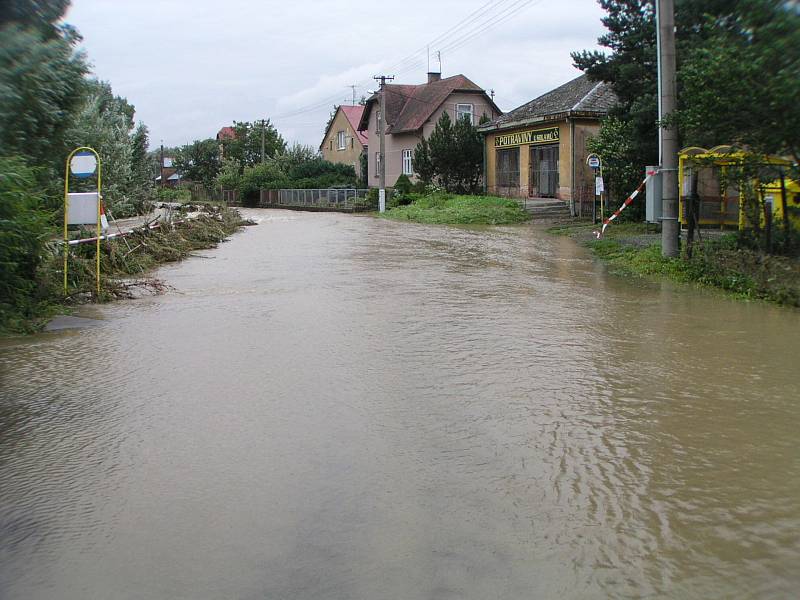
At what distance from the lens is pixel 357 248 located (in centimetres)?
2161

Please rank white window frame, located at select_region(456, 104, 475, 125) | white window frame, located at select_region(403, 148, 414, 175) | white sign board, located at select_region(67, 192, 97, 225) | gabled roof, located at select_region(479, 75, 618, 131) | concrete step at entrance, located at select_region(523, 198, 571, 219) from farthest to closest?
white window frame, located at select_region(403, 148, 414, 175), white window frame, located at select_region(456, 104, 475, 125), gabled roof, located at select_region(479, 75, 618, 131), concrete step at entrance, located at select_region(523, 198, 571, 219), white sign board, located at select_region(67, 192, 97, 225)

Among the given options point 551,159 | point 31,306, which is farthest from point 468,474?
point 551,159

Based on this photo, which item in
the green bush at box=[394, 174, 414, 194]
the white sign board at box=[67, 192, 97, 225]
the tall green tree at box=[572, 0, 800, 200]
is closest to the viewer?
the tall green tree at box=[572, 0, 800, 200]

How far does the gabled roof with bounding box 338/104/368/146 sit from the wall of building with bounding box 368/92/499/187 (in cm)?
638

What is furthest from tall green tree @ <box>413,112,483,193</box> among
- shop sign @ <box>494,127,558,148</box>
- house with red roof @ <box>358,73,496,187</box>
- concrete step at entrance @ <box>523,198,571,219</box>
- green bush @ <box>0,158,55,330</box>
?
green bush @ <box>0,158,55,330</box>

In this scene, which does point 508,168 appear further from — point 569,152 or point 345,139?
point 345,139

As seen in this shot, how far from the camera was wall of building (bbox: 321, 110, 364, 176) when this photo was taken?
65375mm

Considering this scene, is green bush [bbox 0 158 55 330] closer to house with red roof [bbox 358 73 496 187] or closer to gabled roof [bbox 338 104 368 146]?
house with red roof [bbox 358 73 496 187]

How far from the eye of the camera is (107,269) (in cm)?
1460

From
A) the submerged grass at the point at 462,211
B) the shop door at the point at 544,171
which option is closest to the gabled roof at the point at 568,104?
the shop door at the point at 544,171

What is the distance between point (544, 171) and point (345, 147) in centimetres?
3436

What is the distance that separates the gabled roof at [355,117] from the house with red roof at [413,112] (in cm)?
450

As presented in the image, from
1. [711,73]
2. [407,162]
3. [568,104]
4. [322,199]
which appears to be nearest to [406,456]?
[711,73]

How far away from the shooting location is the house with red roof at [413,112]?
4806 centimetres
